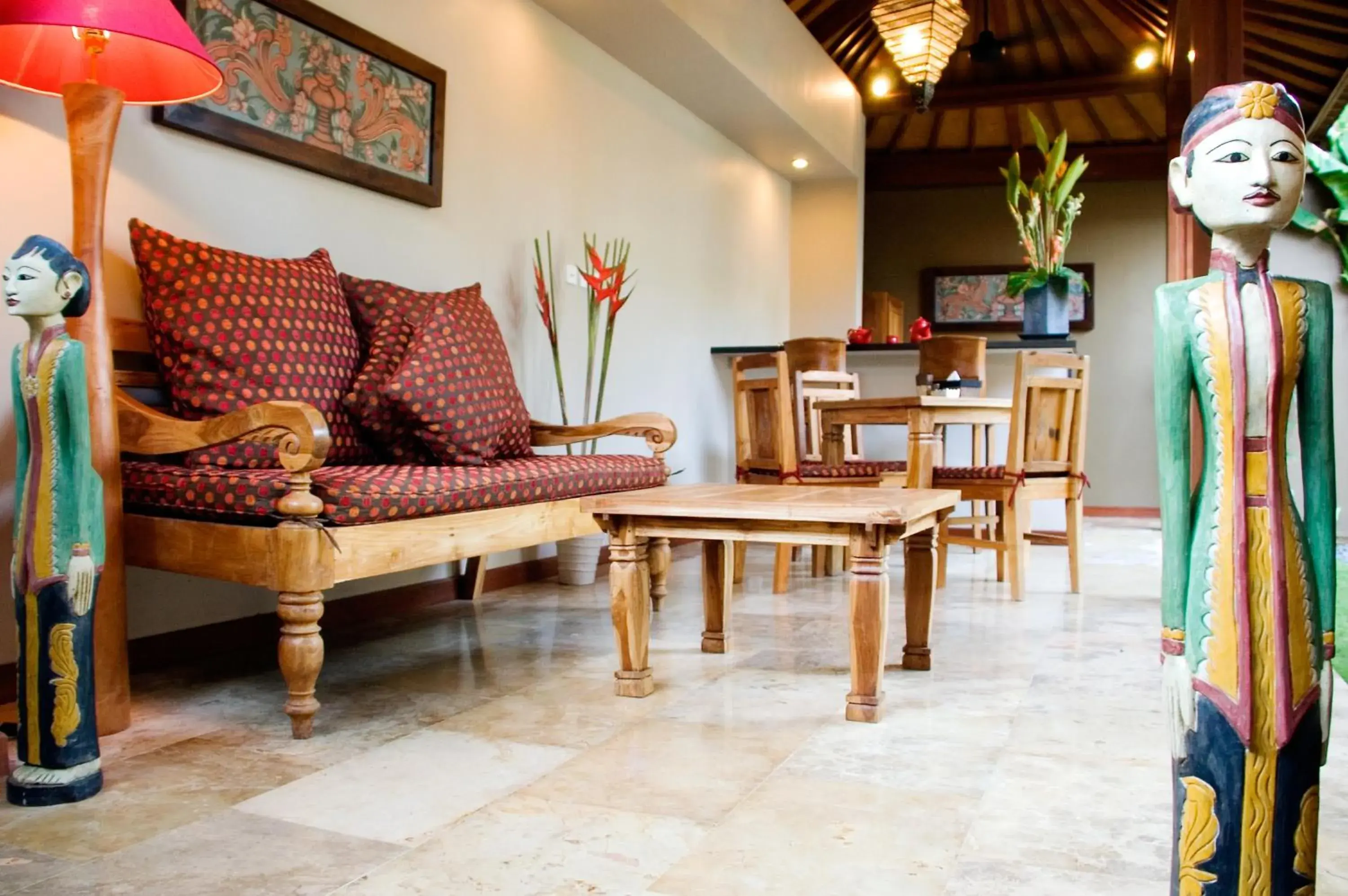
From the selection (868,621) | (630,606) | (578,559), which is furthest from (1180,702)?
(578,559)

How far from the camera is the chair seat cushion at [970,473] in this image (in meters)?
3.84

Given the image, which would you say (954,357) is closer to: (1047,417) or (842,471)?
(1047,417)

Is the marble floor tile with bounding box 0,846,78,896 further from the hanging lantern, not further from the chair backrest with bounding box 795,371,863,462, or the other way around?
the hanging lantern

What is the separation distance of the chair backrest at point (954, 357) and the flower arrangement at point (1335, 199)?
1.26m

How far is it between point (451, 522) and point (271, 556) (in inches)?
17.5

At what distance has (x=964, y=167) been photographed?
857cm

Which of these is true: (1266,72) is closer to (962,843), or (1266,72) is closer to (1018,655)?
(1018,655)

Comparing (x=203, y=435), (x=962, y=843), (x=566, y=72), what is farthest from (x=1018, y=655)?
(x=566, y=72)

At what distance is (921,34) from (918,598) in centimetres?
292

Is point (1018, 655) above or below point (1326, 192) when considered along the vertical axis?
below

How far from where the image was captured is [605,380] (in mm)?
4648

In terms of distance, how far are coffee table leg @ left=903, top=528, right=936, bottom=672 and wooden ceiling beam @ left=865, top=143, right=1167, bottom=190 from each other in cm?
654

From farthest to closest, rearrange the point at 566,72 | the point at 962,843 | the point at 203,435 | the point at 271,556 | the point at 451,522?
the point at 566,72, the point at 451,522, the point at 203,435, the point at 271,556, the point at 962,843

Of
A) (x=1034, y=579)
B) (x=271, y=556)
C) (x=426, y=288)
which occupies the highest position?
(x=426, y=288)
